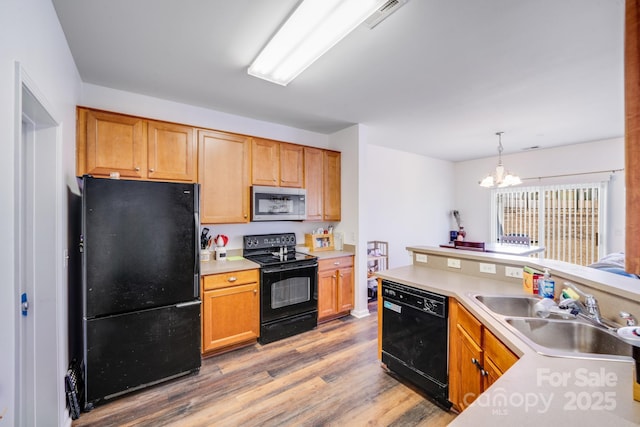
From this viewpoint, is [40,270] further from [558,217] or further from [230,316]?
[558,217]

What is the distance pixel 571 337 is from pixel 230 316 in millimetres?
2568

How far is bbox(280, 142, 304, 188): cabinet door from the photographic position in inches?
132

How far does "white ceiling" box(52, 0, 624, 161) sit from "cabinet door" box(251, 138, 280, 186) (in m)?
0.40

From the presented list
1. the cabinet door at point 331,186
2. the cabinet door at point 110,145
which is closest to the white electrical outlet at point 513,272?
the cabinet door at point 331,186

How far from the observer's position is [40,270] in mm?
1602

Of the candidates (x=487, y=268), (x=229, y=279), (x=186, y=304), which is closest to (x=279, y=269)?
(x=229, y=279)

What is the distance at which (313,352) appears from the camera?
2.75 metres

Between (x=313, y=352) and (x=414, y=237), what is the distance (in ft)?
11.8

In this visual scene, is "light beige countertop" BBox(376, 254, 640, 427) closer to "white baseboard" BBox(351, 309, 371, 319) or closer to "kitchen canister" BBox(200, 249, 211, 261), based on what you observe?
"white baseboard" BBox(351, 309, 371, 319)

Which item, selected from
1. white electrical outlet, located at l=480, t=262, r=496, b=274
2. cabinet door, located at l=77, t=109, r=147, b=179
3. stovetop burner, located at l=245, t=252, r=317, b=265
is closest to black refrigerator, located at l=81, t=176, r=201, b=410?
cabinet door, located at l=77, t=109, r=147, b=179

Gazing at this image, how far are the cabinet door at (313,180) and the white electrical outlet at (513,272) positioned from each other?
2.19 metres

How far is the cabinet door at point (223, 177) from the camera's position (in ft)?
9.26

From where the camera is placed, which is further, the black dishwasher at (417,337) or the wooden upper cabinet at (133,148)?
the wooden upper cabinet at (133,148)

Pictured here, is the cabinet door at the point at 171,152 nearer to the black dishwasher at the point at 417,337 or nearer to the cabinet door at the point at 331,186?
Result: the cabinet door at the point at 331,186
